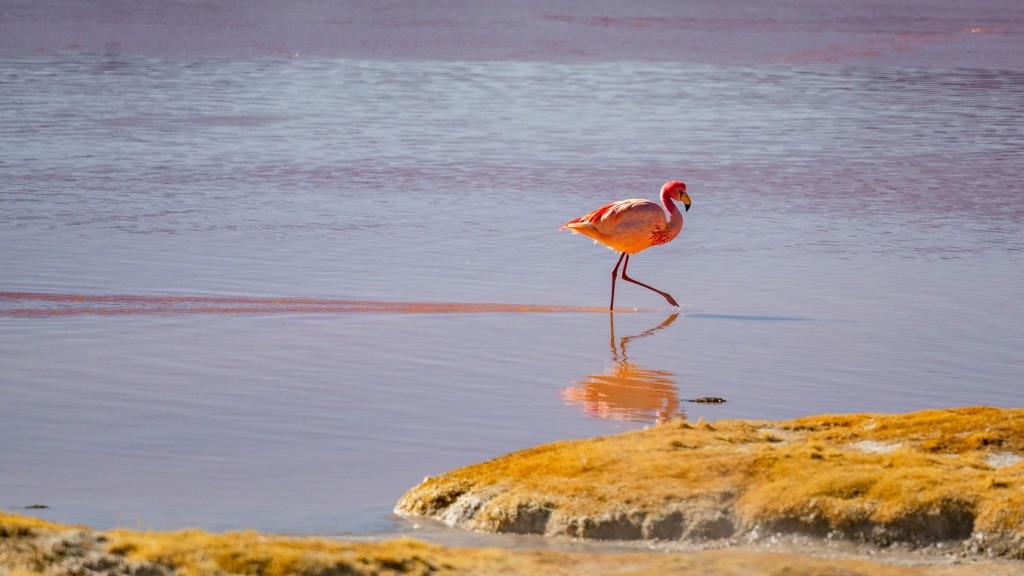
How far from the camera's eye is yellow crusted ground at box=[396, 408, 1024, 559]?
5836 millimetres

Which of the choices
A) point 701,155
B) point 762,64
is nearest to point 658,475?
point 701,155

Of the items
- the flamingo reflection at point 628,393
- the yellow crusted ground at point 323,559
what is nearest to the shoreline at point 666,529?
the yellow crusted ground at point 323,559

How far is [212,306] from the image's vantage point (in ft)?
36.1

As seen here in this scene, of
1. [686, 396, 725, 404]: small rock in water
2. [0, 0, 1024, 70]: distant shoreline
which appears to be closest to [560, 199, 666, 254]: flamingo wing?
[686, 396, 725, 404]: small rock in water

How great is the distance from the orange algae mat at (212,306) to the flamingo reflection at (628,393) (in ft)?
4.92

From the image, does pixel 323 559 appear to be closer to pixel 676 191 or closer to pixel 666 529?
pixel 666 529

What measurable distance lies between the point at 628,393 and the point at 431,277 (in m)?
3.69

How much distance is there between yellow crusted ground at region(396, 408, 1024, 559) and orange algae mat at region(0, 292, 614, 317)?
4.34 m

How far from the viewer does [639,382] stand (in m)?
9.35

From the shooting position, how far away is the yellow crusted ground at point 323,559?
4703mm

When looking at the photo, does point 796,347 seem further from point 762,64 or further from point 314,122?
point 762,64

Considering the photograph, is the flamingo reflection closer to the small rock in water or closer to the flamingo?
→ the small rock in water

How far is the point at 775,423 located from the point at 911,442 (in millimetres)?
720

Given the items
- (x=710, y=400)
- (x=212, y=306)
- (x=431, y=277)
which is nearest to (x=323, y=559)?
(x=710, y=400)
